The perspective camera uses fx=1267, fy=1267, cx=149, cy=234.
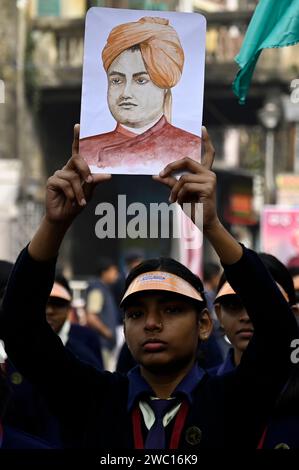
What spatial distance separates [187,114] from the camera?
3488 millimetres

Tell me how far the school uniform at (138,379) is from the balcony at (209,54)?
593 inches

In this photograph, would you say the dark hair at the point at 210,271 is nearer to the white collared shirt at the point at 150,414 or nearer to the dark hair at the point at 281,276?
the dark hair at the point at 281,276

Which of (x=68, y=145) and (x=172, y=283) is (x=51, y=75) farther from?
(x=172, y=283)

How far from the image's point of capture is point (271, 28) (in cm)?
435

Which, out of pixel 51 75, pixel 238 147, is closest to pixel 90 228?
pixel 51 75

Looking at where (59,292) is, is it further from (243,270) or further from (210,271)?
(210,271)

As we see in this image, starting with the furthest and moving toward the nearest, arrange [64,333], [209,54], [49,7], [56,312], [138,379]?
[49,7] → [209,54] → [64,333] → [56,312] → [138,379]

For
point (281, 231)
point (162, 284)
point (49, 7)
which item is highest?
point (49, 7)

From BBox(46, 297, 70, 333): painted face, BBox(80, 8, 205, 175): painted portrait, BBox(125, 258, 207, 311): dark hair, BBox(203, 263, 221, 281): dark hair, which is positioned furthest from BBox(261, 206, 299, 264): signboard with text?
BBox(80, 8, 205, 175): painted portrait

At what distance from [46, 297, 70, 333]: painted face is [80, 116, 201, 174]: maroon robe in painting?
7.97 ft

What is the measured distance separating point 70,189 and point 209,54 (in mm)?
16074

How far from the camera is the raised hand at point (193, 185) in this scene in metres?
3.28

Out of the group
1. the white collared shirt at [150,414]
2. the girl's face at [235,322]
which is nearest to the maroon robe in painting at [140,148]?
the white collared shirt at [150,414]

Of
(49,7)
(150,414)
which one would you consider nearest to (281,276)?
(150,414)
